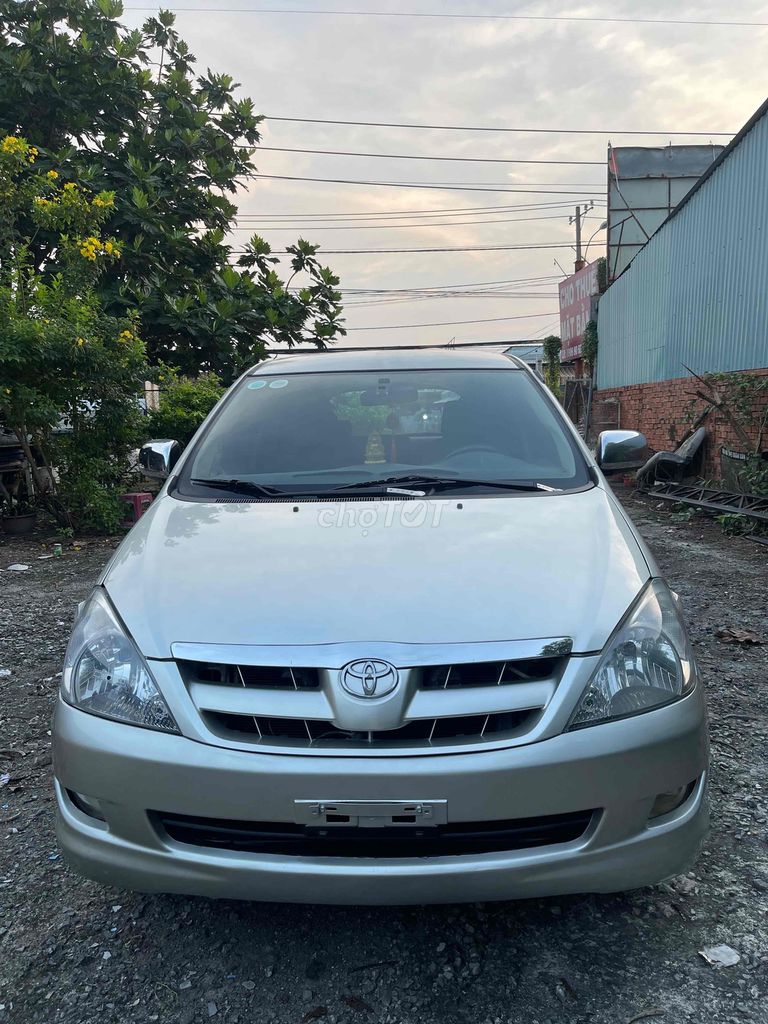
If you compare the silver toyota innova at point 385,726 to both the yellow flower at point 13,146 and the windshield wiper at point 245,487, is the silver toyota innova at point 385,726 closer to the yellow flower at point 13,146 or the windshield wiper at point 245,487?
the windshield wiper at point 245,487

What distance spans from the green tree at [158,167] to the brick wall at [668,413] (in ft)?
Answer: 17.9

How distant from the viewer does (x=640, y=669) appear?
172cm

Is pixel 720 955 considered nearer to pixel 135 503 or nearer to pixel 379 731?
pixel 379 731

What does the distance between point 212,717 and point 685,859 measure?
114cm

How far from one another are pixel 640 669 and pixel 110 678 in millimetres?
1257

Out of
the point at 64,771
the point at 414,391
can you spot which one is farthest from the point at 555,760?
the point at 414,391

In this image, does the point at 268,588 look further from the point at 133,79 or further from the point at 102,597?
the point at 133,79

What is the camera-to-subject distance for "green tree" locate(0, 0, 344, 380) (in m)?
9.76

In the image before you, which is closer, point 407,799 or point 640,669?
point 407,799

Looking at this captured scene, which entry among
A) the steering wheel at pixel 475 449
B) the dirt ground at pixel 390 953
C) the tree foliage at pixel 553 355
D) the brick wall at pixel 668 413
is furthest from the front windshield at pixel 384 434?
the tree foliage at pixel 553 355

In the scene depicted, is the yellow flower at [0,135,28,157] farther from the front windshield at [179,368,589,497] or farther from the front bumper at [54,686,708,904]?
the front bumper at [54,686,708,904]

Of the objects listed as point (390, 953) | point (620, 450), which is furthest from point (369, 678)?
point (620, 450)

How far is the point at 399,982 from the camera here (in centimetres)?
178

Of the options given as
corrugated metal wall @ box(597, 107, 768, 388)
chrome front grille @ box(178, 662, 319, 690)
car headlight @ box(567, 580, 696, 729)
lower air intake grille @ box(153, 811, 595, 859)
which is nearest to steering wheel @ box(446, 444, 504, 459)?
car headlight @ box(567, 580, 696, 729)
